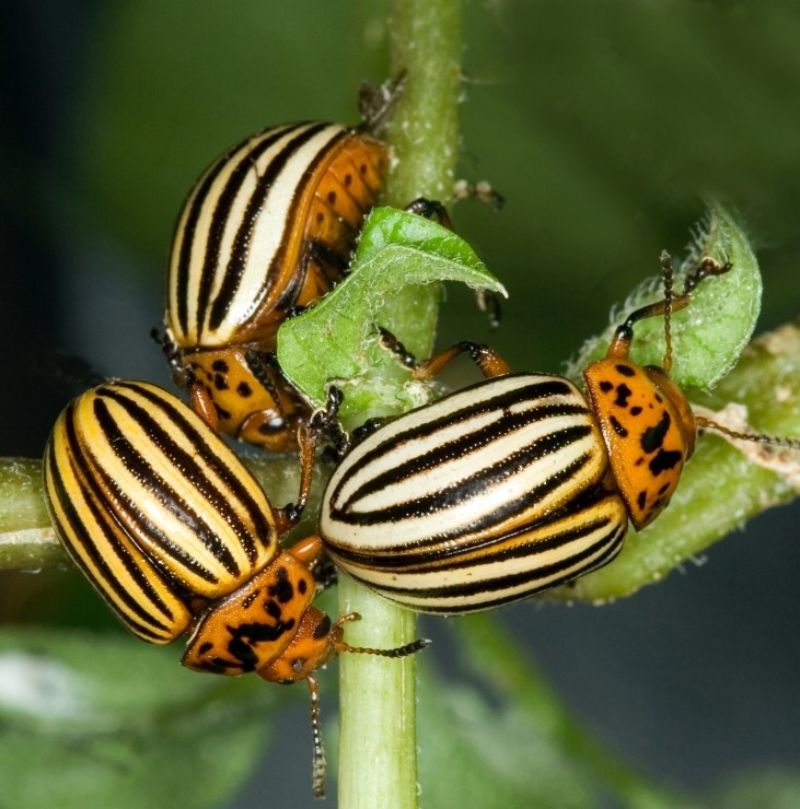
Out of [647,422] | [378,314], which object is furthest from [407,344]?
[647,422]

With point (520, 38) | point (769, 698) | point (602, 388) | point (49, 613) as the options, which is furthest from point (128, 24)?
point (769, 698)

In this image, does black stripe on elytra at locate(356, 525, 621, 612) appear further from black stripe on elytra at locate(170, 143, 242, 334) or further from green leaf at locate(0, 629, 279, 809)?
green leaf at locate(0, 629, 279, 809)

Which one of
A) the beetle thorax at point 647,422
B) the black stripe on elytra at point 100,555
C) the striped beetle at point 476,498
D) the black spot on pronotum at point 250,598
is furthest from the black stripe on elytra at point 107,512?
the beetle thorax at point 647,422

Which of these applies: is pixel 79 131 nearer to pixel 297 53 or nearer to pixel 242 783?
pixel 297 53

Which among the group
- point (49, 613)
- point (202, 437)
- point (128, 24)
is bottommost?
point (49, 613)

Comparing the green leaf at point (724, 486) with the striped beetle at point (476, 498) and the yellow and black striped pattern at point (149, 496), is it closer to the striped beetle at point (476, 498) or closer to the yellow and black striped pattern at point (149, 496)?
the striped beetle at point (476, 498)
